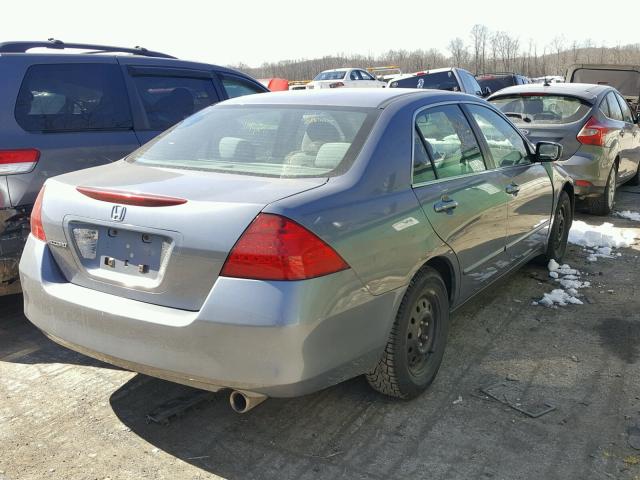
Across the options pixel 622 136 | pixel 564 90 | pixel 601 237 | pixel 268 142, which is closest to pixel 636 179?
pixel 622 136

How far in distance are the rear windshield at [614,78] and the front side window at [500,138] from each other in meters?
9.76

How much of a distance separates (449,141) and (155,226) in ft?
6.40

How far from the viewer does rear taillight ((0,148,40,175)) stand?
4.01 metres

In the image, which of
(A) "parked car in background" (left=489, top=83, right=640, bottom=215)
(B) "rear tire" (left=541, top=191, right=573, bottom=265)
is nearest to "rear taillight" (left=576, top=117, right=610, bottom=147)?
(A) "parked car in background" (left=489, top=83, right=640, bottom=215)

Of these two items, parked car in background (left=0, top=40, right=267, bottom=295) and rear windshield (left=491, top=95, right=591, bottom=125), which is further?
rear windshield (left=491, top=95, right=591, bottom=125)

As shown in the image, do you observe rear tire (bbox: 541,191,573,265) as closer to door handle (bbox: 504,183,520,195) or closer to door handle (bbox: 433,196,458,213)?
door handle (bbox: 504,183,520,195)

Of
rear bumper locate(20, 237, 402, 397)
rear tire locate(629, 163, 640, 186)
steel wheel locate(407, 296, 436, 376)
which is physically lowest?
rear tire locate(629, 163, 640, 186)

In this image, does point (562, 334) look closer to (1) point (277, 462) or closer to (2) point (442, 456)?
(2) point (442, 456)

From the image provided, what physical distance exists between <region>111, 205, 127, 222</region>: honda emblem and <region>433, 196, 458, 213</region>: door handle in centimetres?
158

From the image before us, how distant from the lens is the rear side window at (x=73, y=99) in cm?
433

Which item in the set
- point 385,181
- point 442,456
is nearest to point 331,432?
point 442,456

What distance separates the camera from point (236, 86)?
6.32 m

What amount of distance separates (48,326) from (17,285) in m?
1.25

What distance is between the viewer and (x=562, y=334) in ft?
13.9
